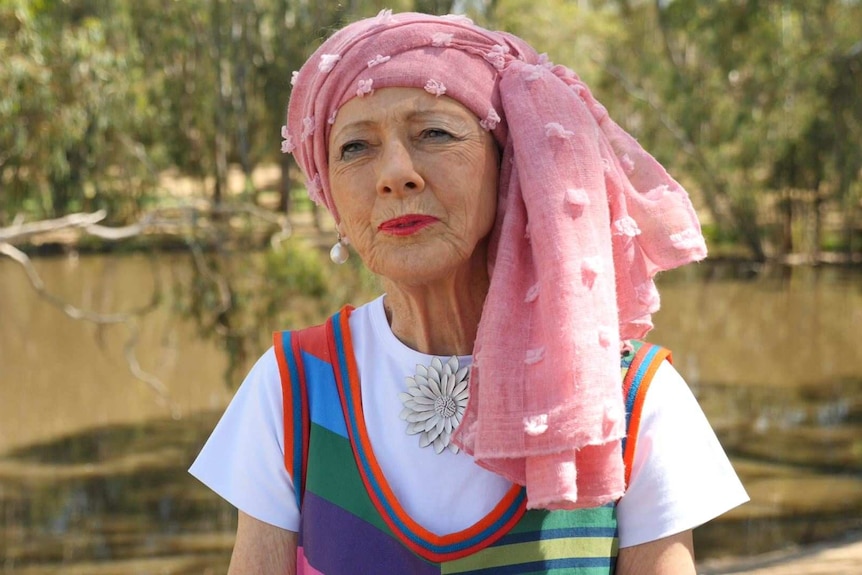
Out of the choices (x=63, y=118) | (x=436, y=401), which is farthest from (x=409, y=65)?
(x=63, y=118)

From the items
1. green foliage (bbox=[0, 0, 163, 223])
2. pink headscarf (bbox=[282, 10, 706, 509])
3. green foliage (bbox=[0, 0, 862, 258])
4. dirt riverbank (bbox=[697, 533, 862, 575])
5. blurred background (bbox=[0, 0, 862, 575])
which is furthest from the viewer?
green foliage (bbox=[0, 0, 862, 258])

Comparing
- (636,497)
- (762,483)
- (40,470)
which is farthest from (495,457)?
Result: (40,470)

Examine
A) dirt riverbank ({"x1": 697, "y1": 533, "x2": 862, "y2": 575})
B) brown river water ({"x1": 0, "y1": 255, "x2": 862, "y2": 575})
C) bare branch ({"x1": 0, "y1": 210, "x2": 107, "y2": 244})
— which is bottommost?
dirt riverbank ({"x1": 697, "y1": 533, "x2": 862, "y2": 575})

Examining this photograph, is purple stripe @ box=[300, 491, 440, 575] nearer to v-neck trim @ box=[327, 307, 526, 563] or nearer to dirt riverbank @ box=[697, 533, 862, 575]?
v-neck trim @ box=[327, 307, 526, 563]

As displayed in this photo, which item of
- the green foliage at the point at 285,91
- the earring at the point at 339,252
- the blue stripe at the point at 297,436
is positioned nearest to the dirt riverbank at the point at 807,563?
the green foliage at the point at 285,91

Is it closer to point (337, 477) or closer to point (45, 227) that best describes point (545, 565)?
point (337, 477)

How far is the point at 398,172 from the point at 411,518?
0.38 meters

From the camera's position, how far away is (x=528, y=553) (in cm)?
126

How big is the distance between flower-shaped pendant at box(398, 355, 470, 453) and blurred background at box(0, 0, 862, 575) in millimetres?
397

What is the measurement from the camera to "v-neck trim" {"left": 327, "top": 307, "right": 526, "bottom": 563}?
1.26 m

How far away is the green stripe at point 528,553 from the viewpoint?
49.2 inches

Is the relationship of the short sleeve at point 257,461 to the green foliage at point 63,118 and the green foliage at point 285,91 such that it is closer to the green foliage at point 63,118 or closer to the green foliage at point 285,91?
the green foliage at point 285,91

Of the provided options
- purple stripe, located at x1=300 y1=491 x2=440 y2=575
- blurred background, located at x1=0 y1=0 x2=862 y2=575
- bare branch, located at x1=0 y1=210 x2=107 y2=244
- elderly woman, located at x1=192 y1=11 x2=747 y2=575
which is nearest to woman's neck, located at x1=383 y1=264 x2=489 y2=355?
elderly woman, located at x1=192 y1=11 x2=747 y2=575

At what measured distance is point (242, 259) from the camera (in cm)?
923
